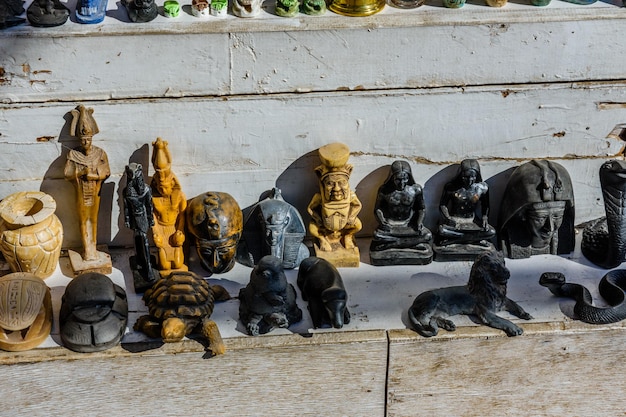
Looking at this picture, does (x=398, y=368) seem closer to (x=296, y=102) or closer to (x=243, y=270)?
(x=243, y=270)

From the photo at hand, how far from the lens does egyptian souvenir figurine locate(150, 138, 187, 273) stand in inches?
127

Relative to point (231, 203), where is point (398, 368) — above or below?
below

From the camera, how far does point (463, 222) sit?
3424 mm

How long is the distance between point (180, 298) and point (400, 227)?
860mm

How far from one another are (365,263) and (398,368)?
1.43ft

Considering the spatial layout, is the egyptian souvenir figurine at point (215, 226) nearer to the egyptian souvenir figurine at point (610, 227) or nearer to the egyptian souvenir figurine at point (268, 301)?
the egyptian souvenir figurine at point (268, 301)

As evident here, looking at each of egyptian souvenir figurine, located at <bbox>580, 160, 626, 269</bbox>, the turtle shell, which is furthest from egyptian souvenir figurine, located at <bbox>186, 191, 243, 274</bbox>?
egyptian souvenir figurine, located at <bbox>580, 160, 626, 269</bbox>

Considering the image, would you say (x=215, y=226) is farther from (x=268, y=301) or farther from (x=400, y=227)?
(x=400, y=227)

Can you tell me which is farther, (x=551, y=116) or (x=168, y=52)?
(x=551, y=116)

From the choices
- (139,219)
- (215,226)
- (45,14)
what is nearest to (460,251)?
(215,226)

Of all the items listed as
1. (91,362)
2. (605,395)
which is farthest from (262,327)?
(605,395)

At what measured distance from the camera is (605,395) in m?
3.34

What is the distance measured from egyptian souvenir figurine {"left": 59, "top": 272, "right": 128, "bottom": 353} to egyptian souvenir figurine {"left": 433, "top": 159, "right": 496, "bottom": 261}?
1187 mm

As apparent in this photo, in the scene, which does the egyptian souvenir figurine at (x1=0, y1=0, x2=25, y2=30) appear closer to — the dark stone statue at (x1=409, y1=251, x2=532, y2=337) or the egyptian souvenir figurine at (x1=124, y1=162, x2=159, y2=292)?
the egyptian souvenir figurine at (x1=124, y1=162, x2=159, y2=292)
